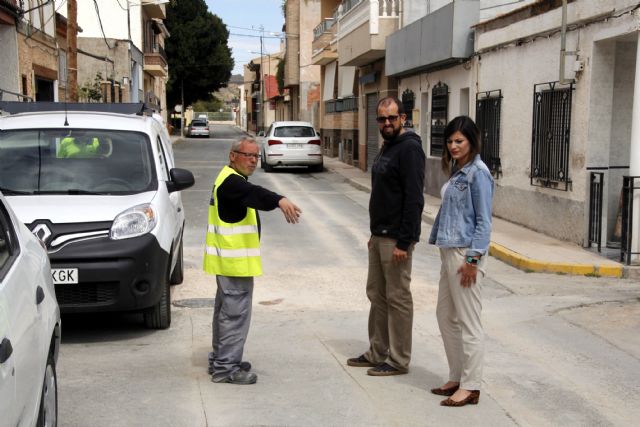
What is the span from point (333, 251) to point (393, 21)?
13017 millimetres

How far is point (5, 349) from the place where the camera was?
2.91 metres

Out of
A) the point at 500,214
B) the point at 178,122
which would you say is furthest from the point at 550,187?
the point at 178,122

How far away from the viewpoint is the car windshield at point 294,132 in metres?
26.4

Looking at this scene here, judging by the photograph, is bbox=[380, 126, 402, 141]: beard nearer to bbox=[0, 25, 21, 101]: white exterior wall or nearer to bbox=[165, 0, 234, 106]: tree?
bbox=[0, 25, 21, 101]: white exterior wall

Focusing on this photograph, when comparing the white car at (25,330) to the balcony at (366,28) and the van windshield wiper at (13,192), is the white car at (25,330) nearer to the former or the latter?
the van windshield wiper at (13,192)

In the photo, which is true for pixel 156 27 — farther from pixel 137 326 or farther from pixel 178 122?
pixel 137 326

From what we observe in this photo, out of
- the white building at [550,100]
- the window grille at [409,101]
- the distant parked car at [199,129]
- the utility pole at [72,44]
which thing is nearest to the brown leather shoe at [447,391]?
the white building at [550,100]

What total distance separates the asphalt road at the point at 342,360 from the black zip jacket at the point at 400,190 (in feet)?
3.53

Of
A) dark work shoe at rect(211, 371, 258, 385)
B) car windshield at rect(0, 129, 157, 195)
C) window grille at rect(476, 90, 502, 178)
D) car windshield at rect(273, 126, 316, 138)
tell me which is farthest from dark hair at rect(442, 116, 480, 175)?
car windshield at rect(273, 126, 316, 138)

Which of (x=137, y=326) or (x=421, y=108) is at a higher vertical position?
(x=421, y=108)

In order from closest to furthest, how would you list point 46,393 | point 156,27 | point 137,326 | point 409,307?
point 46,393 < point 409,307 < point 137,326 < point 156,27

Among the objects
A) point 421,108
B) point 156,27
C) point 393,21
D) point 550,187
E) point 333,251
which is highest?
point 156,27

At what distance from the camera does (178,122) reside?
73250 mm

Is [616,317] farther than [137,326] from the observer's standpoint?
Yes
